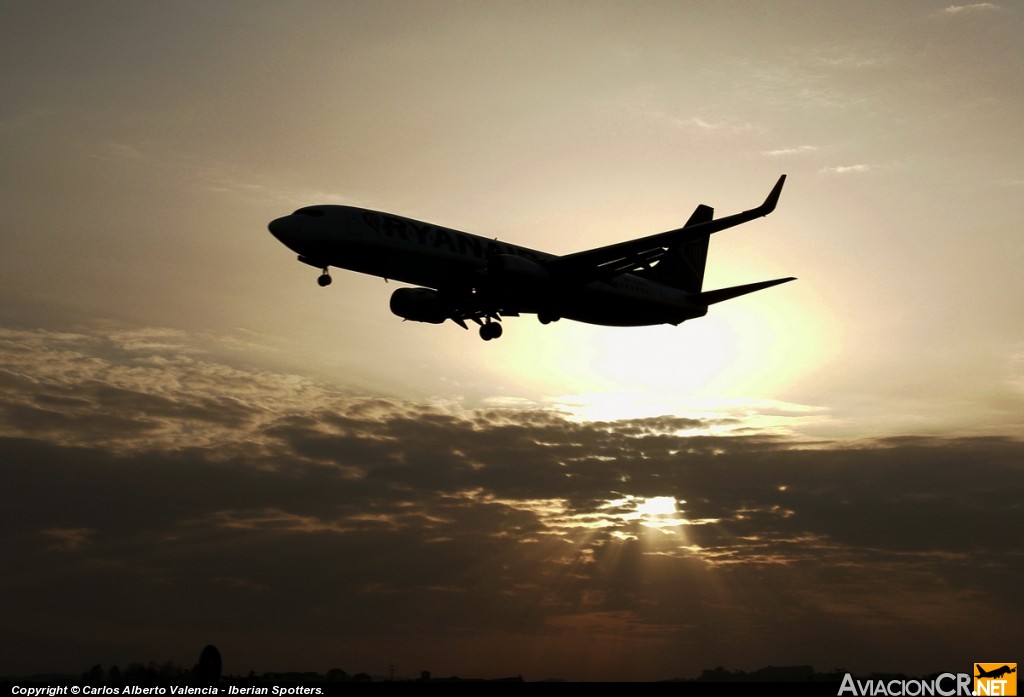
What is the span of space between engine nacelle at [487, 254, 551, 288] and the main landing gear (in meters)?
6.40

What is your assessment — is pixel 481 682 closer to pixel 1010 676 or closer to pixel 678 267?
pixel 1010 676

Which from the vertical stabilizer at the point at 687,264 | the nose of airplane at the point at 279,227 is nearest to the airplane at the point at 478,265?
the nose of airplane at the point at 279,227

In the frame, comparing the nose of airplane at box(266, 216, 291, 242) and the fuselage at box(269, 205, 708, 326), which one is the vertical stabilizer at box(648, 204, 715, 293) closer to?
the fuselage at box(269, 205, 708, 326)

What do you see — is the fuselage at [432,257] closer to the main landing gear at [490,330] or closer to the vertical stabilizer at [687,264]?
the main landing gear at [490,330]

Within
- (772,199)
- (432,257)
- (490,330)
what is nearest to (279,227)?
(432,257)

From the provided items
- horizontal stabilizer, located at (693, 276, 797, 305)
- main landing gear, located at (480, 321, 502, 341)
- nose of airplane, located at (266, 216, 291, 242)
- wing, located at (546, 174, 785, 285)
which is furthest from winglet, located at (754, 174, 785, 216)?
nose of airplane, located at (266, 216, 291, 242)

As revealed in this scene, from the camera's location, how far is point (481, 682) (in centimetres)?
4234

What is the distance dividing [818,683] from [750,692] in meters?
6.44

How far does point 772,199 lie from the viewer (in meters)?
52.7

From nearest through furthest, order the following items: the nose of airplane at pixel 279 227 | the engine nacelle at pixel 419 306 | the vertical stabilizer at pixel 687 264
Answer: the nose of airplane at pixel 279 227
the engine nacelle at pixel 419 306
the vertical stabilizer at pixel 687 264

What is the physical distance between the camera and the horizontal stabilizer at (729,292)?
206 feet

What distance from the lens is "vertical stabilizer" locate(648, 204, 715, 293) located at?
75062mm

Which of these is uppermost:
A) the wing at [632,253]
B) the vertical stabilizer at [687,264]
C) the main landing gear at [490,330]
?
the vertical stabilizer at [687,264]

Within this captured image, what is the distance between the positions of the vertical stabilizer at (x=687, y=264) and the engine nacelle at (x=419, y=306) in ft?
61.7
